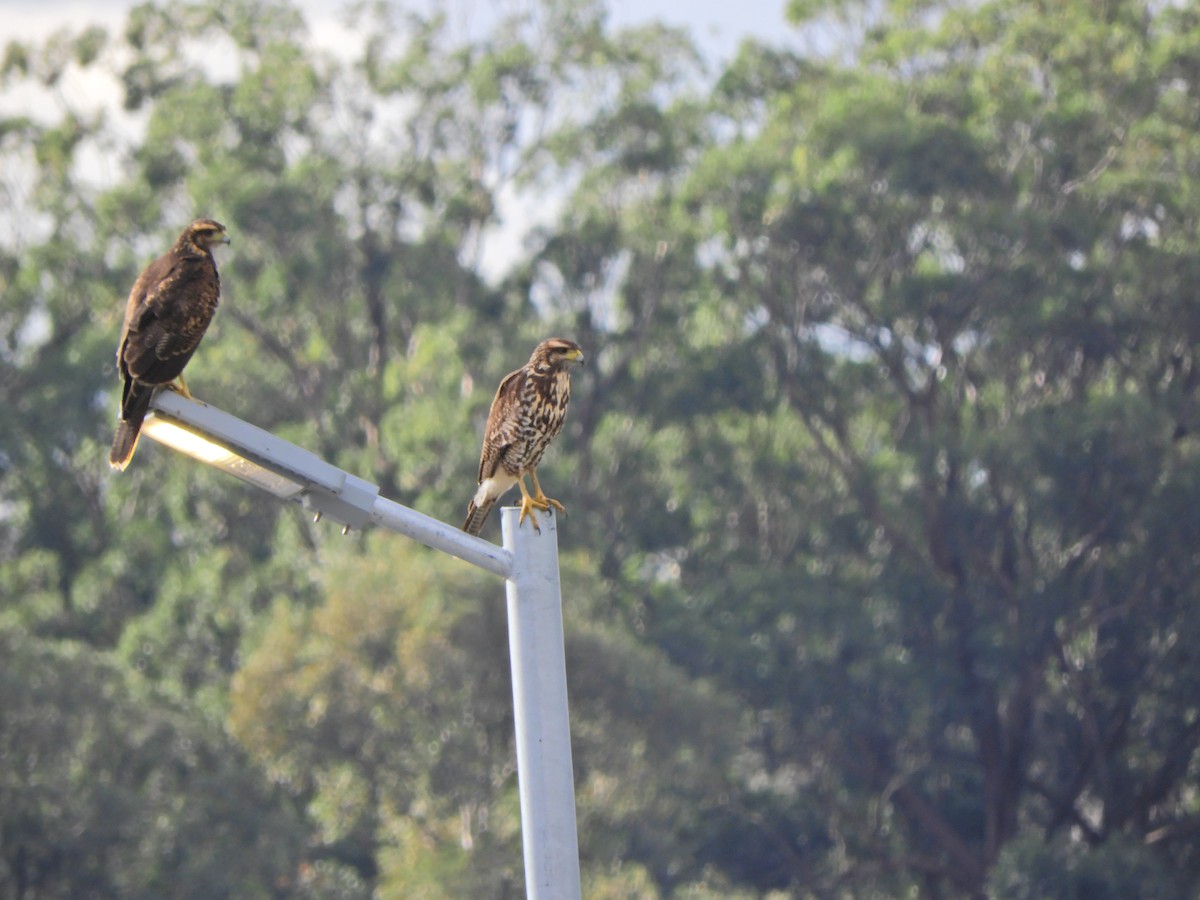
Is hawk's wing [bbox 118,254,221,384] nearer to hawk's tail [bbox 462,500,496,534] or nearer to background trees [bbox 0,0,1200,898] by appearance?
hawk's tail [bbox 462,500,496,534]

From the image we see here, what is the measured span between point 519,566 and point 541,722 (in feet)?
1.20

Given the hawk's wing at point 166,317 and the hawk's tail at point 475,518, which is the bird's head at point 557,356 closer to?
the hawk's tail at point 475,518

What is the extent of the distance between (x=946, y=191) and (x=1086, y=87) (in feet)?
9.46

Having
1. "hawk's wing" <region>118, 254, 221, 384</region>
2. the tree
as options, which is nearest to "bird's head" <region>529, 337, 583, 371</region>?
"hawk's wing" <region>118, 254, 221, 384</region>

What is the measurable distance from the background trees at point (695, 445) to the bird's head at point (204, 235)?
17.3 m

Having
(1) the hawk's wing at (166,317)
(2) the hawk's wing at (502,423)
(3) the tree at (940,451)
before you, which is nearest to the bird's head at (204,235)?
(1) the hawk's wing at (166,317)

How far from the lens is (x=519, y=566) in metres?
4.95

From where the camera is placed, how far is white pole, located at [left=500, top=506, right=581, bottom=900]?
477 centimetres

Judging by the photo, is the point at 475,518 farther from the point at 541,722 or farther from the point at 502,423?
the point at 541,722

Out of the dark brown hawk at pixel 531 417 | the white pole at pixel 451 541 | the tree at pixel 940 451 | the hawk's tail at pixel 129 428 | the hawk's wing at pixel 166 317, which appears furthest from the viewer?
the tree at pixel 940 451

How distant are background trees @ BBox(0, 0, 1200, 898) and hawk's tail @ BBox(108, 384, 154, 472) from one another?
1889cm

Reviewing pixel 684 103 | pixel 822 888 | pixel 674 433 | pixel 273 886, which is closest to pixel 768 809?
pixel 822 888

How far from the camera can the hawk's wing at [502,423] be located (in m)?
8.62

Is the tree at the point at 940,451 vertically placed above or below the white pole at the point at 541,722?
above
